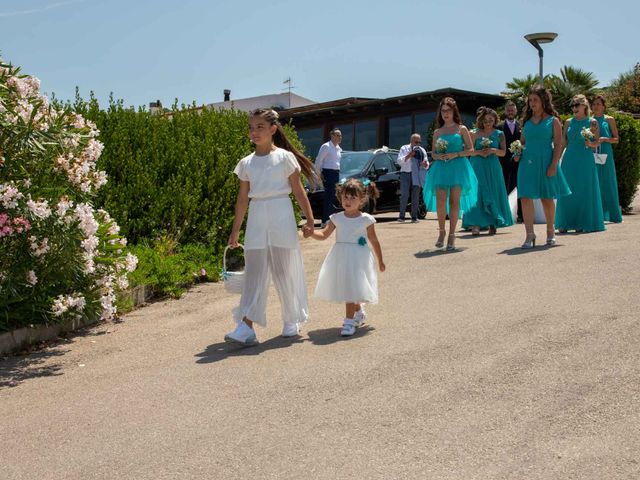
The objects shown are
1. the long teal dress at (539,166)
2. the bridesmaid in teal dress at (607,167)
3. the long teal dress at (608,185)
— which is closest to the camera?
the long teal dress at (539,166)

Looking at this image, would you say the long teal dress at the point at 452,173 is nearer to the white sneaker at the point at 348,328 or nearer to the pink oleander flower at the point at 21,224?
the white sneaker at the point at 348,328

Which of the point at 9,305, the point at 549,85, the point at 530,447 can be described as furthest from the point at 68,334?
the point at 549,85

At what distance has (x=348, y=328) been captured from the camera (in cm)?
795

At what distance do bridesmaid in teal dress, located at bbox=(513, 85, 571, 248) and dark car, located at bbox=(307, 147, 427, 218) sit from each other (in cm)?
816

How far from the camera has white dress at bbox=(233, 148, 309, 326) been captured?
314 inches

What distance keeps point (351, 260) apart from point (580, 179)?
25.3ft

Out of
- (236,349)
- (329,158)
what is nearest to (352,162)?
(329,158)

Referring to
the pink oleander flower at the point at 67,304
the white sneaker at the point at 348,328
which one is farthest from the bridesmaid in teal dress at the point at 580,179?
the pink oleander flower at the point at 67,304

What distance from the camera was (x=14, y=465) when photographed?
5277 millimetres

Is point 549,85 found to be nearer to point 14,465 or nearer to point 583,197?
point 583,197

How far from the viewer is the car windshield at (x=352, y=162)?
21.2 metres

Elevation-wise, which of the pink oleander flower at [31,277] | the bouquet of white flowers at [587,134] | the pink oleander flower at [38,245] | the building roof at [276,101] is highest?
the building roof at [276,101]

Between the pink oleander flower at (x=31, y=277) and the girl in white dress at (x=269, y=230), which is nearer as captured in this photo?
the girl in white dress at (x=269, y=230)

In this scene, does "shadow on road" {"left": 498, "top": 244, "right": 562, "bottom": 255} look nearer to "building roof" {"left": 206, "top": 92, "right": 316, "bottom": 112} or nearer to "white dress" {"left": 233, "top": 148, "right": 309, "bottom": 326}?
"white dress" {"left": 233, "top": 148, "right": 309, "bottom": 326}
